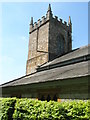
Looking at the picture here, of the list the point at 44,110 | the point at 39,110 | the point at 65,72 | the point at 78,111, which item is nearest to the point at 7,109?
the point at 39,110

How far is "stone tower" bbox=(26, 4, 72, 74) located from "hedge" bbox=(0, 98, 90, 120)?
9912mm

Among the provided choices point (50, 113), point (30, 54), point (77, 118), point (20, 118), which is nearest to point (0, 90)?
point (20, 118)

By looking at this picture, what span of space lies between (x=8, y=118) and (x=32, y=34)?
15604 millimetres

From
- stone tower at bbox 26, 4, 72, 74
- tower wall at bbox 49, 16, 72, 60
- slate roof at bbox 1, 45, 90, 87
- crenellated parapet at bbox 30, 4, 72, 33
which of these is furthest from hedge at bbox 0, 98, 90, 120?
crenellated parapet at bbox 30, 4, 72, 33

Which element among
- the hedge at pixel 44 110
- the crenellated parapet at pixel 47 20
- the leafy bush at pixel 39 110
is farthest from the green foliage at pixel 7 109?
the crenellated parapet at pixel 47 20

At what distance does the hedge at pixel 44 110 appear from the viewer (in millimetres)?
3907

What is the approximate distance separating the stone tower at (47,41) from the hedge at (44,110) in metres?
9.91

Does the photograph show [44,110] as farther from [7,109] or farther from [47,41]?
[47,41]

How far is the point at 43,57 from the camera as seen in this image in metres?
16.7

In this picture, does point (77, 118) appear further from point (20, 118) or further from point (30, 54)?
point (30, 54)

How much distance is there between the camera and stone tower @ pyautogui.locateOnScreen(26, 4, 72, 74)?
17047mm

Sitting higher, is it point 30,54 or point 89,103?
point 30,54

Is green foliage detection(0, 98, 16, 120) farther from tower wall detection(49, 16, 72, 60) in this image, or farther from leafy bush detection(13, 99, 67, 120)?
tower wall detection(49, 16, 72, 60)

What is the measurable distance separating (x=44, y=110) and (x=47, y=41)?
13073 millimetres
